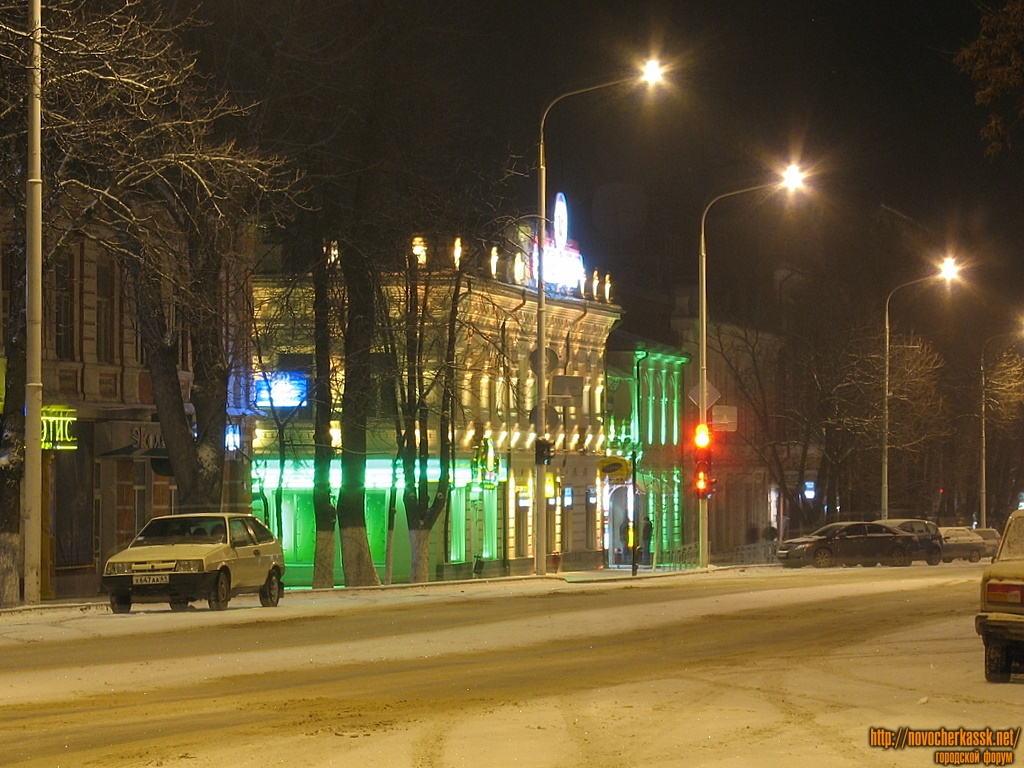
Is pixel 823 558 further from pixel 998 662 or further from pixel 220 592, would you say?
pixel 998 662

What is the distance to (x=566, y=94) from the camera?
35781mm

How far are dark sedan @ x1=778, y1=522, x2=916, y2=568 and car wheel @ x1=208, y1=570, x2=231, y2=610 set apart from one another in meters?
31.3

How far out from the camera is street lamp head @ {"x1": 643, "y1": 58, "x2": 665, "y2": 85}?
33594 millimetres

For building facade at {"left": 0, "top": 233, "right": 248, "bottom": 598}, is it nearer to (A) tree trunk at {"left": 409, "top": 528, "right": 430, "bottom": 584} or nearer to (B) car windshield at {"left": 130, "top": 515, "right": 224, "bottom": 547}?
(A) tree trunk at {"left": 409, "top": 528, "right": 430, "bottom": 584}

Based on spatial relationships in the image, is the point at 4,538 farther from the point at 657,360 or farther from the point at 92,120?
the point at 657,360

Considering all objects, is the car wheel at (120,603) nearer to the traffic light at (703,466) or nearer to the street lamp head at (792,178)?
the traffic light at (703,466)

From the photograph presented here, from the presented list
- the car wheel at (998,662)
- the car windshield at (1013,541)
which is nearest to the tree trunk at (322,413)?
the car windshield at (1013,541)

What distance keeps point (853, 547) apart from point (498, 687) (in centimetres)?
3841

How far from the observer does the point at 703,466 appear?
4300cm

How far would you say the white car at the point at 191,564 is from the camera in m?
22.3

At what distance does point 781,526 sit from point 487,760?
56878 millimetres

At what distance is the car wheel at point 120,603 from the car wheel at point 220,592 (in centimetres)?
114

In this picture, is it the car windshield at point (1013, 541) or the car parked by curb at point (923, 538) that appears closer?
the car windshield at point (1013, 541)

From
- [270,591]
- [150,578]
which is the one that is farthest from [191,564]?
[270,591]
